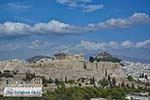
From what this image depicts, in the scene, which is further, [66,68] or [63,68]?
[66,68]

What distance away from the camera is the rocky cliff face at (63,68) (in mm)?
54750

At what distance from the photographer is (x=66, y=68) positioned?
2267 inches

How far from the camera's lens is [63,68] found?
2249 inches

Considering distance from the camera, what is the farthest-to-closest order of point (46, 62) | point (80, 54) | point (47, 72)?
1. point (80, 54)
2. point (46, 62)
3. point (47, 72)

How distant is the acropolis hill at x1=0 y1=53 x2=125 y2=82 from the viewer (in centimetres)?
5481

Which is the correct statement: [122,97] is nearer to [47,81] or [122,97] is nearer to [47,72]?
[47,81]

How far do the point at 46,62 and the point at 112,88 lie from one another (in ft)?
36.9

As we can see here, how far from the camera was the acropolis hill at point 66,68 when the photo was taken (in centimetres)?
5481

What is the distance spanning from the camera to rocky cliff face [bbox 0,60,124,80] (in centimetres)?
5475

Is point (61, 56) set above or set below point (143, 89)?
above

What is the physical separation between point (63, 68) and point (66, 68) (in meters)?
0.57

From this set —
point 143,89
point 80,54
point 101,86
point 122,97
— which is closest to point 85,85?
point 101,86

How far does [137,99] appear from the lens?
144ft

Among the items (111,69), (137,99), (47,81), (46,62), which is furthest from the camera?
(111,69)
